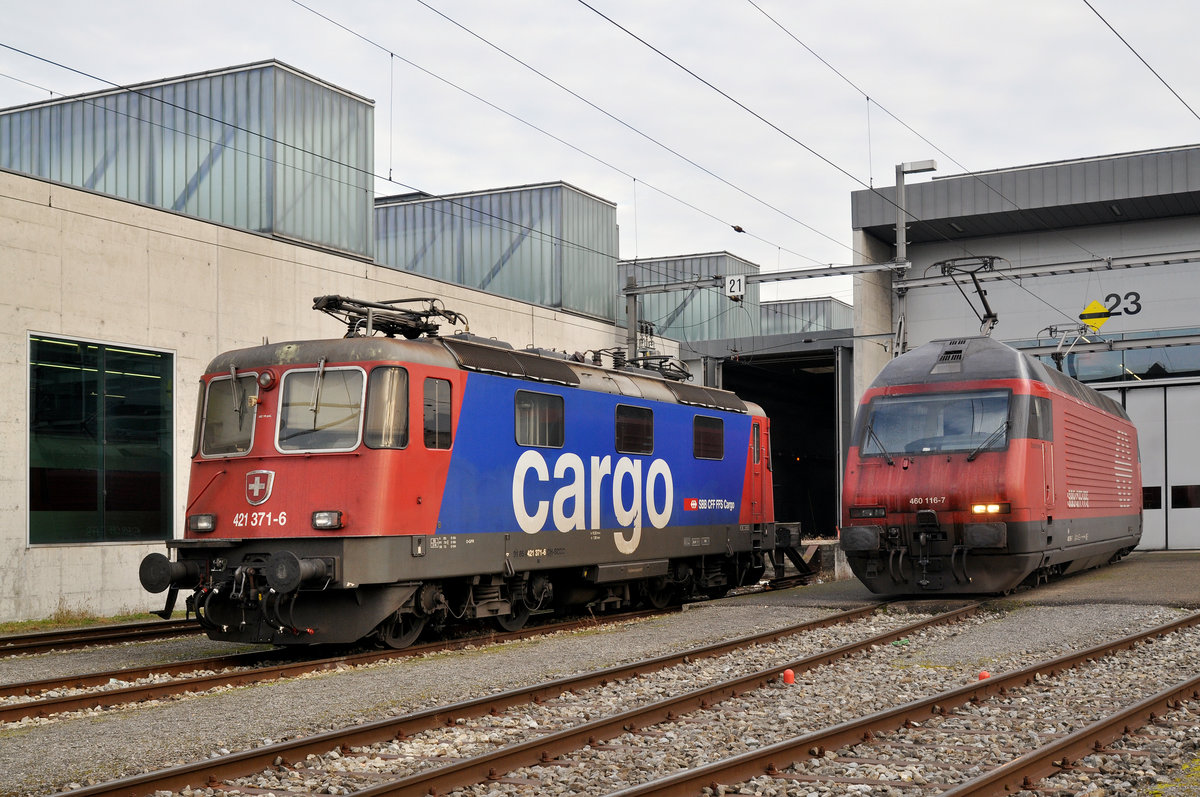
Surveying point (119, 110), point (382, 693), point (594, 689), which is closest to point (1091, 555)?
point (594, 689)

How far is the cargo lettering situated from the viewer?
14180mm

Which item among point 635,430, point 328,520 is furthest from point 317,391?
point 635,430

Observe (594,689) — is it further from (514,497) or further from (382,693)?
(514,497)

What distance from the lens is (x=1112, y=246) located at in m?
34.0

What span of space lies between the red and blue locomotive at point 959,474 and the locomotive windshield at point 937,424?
0.01 meters

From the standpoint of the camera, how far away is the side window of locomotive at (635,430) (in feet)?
52.7

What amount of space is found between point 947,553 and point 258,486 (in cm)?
Answer: 927

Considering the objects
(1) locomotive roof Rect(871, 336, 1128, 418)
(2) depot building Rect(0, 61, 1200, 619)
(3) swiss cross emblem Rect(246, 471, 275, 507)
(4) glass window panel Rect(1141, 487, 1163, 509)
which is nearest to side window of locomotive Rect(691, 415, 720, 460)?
(1) locomotive roof Rect(871, 336, 1128, 418)

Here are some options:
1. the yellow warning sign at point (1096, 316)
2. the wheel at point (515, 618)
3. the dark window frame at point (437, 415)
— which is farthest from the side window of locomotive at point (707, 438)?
the yellow warning sign at point (1096, 316)

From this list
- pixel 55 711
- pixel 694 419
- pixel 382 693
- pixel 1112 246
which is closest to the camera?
pixel 55 711

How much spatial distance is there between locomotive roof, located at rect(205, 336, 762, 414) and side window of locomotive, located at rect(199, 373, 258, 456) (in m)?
0.18

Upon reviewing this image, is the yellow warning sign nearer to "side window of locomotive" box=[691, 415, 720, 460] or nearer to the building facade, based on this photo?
the building facade

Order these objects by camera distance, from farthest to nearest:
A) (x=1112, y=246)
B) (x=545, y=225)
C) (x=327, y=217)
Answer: (x=1112, y=246), (x=545, y=225), (x=327, y=217)

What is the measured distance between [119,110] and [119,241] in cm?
653
